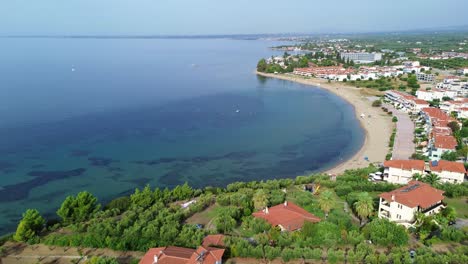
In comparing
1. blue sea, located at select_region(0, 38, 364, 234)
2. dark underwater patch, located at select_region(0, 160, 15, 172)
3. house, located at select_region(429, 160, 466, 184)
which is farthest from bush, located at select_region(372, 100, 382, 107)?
dark underwater patch, located at select_region(0, 160, 15, 172)

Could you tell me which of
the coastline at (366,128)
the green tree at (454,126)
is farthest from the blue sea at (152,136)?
the green tree at (454,126)

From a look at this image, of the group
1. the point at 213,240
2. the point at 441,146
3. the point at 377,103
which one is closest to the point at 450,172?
the point at 441,146

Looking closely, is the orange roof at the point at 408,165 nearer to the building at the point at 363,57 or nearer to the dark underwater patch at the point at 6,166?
the dark underwater patch at the point at 6,166

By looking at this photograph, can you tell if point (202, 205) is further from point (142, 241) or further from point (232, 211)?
point (142, 241)

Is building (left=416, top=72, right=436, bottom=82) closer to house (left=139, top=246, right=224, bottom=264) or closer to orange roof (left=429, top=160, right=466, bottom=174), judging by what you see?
orange roof (left=429, top=160, right=466, bottom=174)

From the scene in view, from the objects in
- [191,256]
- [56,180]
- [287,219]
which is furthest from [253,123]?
[191,256]
